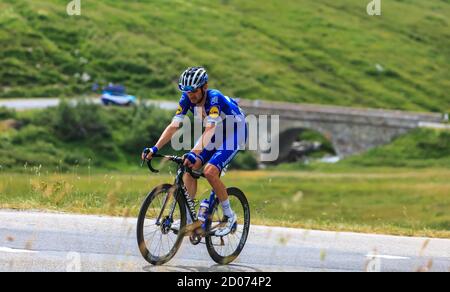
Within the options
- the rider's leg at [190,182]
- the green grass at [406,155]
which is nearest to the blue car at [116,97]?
the green grass at [406,155]

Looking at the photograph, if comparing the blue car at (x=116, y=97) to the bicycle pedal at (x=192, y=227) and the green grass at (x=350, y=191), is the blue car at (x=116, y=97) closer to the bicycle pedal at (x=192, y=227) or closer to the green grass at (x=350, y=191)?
the green grass at (x=350, y=191)

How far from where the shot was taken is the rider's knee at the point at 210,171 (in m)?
9.80

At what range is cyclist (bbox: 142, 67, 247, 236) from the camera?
973 centimetres

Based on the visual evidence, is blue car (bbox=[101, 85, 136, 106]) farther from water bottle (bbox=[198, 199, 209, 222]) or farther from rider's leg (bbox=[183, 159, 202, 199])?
rider's leg (bbox=[183, 159, 202, 199])

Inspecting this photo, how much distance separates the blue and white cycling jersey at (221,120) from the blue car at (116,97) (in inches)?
2928

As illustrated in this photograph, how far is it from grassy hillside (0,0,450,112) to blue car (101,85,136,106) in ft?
15.8

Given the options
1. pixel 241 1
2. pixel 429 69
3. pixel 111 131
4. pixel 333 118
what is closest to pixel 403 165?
pixel 333 118

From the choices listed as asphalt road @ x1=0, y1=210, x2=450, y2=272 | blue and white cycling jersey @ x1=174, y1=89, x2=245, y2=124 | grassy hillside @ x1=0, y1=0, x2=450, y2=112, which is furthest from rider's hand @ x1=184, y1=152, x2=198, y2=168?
grassy hillside @ x1=0, y1=0, x2=450, y2=112

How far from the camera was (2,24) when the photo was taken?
331 feet

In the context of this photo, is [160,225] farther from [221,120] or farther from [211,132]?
[221,120]

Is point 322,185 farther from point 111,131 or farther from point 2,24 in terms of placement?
point 2,24
